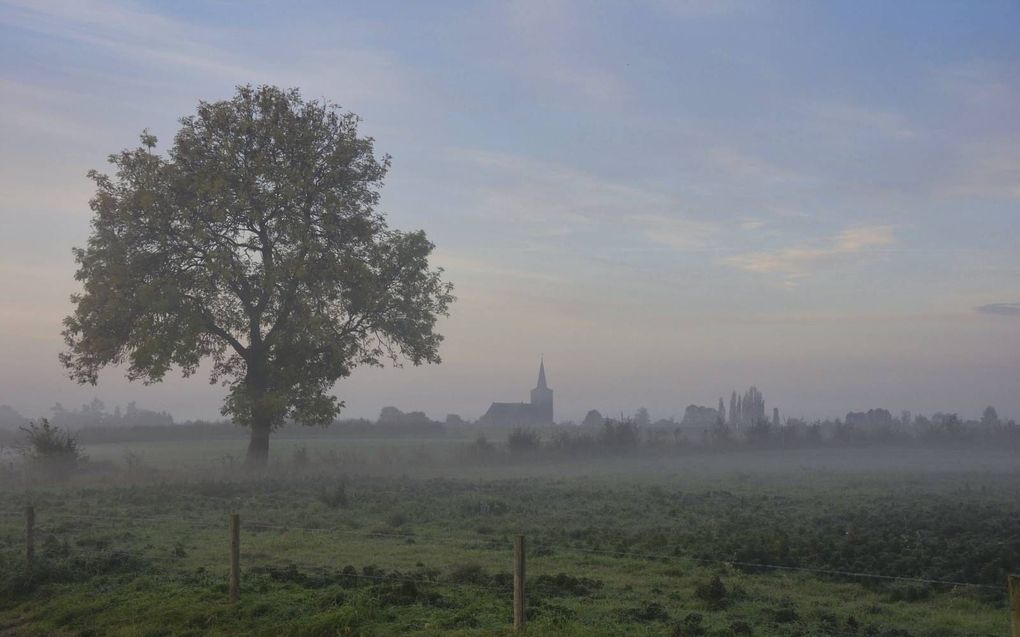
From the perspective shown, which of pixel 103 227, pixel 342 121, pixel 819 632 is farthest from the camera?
pixel 342 121

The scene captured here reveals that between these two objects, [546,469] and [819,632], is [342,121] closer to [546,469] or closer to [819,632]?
[546,469]

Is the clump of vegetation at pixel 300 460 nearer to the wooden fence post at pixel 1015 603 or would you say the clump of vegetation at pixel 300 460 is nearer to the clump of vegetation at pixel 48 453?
the clump of vegetation at pixel 48 453

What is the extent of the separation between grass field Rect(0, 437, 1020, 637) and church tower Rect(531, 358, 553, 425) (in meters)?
104

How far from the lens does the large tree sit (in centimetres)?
3259

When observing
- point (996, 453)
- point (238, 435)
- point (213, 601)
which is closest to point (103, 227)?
point (213, 601)

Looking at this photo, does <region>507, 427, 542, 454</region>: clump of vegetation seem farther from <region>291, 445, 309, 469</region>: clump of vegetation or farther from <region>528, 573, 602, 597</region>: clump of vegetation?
<region>528, 573, 602, 597</region>: clump of vegetation

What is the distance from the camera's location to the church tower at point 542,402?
444 ft

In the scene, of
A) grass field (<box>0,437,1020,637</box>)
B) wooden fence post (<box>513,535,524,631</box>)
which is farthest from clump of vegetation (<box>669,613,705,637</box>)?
wooden fence post (<box>513,535,524,631</box>)

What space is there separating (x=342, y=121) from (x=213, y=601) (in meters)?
26.4

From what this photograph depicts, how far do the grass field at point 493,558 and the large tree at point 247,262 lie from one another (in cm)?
508

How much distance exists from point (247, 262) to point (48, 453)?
36.9ft

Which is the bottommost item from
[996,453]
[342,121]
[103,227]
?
[996,453]

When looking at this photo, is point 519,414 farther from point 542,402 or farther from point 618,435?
point 618,435

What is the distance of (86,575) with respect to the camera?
14.4 m
